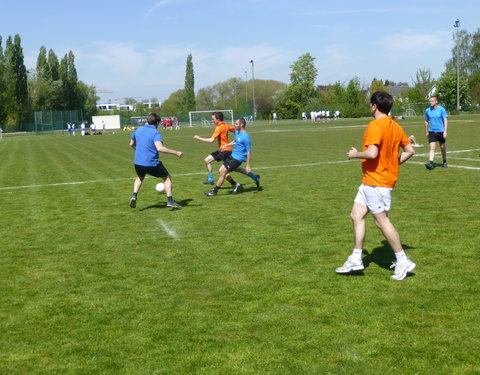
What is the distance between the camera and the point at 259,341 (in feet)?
13.8

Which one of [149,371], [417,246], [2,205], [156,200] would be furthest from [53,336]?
[2,205]

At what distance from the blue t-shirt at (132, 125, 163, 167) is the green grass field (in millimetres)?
943

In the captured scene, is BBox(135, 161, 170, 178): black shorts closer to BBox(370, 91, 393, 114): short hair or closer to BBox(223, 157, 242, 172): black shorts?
BBox(223, 157, 242, 172): black shorts

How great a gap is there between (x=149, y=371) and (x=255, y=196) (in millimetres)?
7893

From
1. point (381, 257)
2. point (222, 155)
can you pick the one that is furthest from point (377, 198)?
point (222, 155)

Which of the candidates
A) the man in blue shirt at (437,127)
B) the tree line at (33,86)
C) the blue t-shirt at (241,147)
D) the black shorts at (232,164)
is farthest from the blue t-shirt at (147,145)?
the tree line at (33,86)

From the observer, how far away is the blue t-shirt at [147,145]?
9898mm

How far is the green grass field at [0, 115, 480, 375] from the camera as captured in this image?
396 cm

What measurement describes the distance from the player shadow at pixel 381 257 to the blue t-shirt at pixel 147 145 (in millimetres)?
4735

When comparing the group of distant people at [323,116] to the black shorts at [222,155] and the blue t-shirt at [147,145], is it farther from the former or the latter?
the blue t-shirt at [147,145]

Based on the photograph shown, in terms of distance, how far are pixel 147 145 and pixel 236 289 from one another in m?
5.10

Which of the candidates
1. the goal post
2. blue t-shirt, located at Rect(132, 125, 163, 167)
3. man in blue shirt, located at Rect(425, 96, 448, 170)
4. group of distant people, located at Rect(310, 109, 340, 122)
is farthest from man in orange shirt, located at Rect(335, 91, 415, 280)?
the goal post

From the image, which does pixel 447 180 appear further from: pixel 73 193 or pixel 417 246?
pixel 73 193

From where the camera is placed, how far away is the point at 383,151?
542 centimetres
